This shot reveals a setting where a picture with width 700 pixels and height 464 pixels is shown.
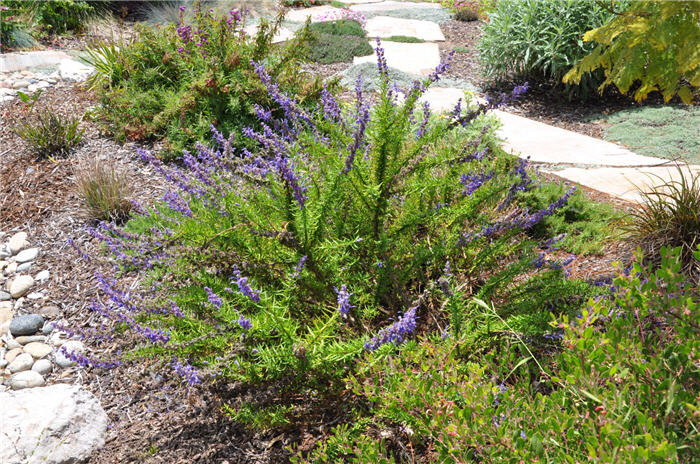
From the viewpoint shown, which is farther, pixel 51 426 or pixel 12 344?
pixel 12 344

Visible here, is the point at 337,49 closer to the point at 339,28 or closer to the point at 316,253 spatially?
the point at 339,28

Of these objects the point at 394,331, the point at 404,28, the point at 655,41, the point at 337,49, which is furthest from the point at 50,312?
the point at 404,28

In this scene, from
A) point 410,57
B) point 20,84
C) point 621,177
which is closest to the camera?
point 621,177

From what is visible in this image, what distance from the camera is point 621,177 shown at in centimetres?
441

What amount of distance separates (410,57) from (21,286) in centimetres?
636

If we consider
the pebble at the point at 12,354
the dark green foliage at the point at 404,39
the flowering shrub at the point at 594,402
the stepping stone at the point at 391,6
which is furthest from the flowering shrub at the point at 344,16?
the flowering shrub at the point at 594,402

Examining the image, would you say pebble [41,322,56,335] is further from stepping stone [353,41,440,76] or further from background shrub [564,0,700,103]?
stepping stone [353,41,440,76]

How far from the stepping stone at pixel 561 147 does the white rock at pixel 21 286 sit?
3753mm

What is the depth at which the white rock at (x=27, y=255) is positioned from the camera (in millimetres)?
3826

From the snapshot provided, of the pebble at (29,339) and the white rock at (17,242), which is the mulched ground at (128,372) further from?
the pebble at (29,339)

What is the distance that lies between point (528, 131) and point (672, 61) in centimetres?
304

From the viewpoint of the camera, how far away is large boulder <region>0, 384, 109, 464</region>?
2381mm

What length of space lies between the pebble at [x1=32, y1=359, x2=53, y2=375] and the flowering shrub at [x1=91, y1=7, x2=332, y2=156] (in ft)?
6.82

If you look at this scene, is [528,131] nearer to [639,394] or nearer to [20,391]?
[639,394]
